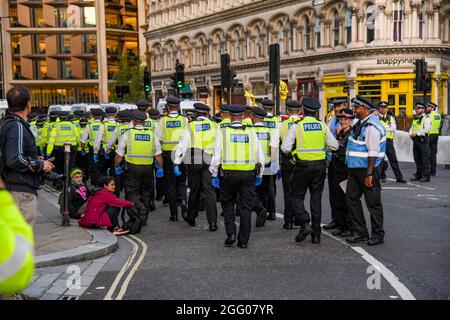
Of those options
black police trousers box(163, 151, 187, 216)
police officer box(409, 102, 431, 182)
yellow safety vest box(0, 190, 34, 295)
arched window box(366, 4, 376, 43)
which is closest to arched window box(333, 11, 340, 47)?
arched window box(366, 4, 376, 43)

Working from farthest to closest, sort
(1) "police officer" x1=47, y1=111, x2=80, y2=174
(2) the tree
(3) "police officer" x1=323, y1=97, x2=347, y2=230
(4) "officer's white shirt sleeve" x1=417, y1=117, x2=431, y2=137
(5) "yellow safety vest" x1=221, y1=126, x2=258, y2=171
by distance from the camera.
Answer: (2) the tree → (4) "officer's white shirt sleeve" x1=417, y1=117, x2=431, y2=137 → (1) "police officer" x1=47, y1=111, x2=80, y2=174 → (3) "police officer" x1=323, y1=97, x2=347, y2=230 → (5) "yellow safety vest" x1=221, y1=126, x2=258, y2=171

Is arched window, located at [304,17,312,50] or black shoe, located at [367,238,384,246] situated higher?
arched window, located at [304,17,312,50]

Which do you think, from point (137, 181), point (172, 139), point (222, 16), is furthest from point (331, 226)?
point (222, 16)

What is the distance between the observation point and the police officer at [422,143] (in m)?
15.2

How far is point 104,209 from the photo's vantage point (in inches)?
368

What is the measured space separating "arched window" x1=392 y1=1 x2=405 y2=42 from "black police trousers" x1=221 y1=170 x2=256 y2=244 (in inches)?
1117

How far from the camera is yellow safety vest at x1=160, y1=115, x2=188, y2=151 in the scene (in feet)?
36.5

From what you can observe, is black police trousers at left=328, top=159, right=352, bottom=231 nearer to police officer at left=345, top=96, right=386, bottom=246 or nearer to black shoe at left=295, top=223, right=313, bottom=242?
police officer at left=345, top=96, right=386, bottom=246

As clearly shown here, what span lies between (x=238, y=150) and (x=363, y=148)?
1.73m

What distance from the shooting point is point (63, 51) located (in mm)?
71000

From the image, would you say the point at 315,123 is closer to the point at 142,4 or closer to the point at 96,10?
the point at 142,4

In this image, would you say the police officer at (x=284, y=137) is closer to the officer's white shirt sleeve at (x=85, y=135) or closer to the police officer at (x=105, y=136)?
the police officer at (x=105, y=136)

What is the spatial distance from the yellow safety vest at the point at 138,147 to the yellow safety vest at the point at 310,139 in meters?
2.72
